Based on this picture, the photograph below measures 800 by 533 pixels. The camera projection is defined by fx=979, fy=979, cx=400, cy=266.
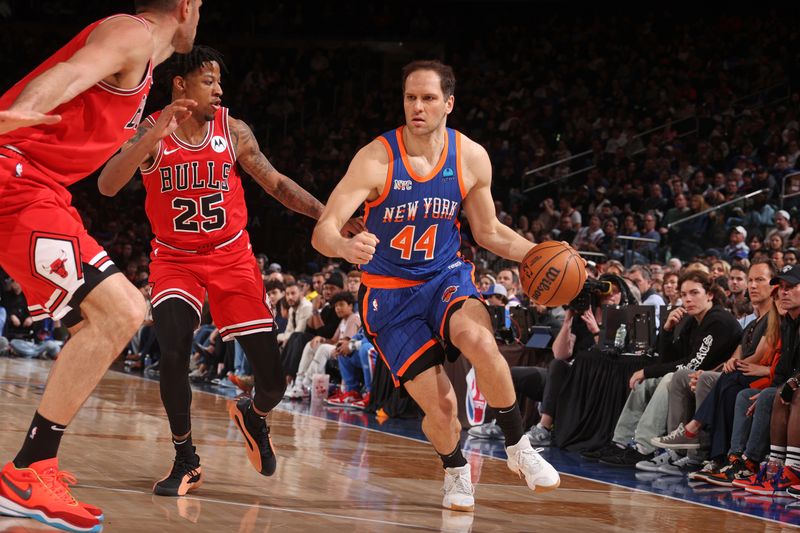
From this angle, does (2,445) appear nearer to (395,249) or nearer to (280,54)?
(395,249)

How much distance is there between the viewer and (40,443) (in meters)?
3.35

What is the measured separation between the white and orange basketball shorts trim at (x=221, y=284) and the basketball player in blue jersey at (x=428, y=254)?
55 centimetres

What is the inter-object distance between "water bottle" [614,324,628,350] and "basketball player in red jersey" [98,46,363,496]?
3.41 m

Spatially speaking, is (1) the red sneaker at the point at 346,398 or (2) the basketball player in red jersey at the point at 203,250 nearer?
(2) the basketball player in red jersey at the point at 203,250

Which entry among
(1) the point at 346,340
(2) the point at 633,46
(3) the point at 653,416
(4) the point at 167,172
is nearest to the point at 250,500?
(4) the point at 167,172

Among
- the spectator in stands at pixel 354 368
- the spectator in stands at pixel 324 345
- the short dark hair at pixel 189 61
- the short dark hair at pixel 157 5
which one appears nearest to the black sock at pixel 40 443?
the short dark hair at pixel 157 5

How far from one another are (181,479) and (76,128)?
1.74 metres

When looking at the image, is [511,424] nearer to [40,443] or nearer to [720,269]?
[40,443]

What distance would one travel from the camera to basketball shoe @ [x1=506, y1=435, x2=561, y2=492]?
4.24 metres

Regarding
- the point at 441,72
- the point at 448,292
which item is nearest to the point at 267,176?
the point at 441,72

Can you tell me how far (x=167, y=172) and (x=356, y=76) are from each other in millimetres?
18557

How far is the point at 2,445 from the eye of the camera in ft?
17.5

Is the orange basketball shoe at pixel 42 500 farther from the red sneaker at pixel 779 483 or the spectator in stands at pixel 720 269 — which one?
the spectator in stands at pixel 720 269

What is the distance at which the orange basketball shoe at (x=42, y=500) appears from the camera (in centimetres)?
324
